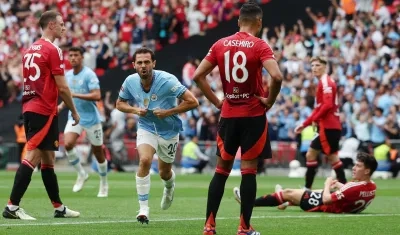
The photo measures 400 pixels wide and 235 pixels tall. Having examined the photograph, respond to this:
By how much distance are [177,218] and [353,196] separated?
2.59 m

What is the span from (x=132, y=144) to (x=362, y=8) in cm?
892

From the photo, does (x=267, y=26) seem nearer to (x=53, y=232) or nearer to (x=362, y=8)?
(x=362, y=8)

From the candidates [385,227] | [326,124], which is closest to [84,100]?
[326,124]

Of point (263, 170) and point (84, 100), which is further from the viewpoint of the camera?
point (263, 170)

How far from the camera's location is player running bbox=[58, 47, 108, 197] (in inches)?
718

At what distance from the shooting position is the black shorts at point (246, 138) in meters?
11.0

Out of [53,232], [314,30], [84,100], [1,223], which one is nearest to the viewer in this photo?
[53,232]

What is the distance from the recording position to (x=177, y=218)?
44.7 ft

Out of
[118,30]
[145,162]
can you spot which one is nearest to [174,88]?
[145,162]

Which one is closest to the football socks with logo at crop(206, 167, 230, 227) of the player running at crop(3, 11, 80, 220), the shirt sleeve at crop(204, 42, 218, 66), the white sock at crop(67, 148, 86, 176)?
the shirt sleeve at crop(204, 42, 218, 66)

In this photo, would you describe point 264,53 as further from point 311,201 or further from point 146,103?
point 311,201

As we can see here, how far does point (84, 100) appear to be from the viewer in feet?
61.0

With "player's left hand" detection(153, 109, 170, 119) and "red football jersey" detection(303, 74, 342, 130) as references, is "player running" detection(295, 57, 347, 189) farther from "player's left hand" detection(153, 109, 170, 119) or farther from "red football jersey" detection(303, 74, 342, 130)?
"player's left hand" detection(153, 109, 170, 119)

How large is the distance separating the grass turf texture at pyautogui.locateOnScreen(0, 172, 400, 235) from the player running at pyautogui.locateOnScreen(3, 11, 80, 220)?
71cm
